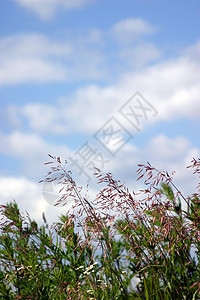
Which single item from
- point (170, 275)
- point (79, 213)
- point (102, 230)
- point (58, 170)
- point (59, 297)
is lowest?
point (170, 275)

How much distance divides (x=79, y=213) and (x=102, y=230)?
305mm

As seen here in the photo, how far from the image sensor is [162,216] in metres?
3.09

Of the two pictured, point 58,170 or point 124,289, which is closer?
point 124,289

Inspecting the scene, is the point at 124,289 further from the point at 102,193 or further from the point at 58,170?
the point at 58,170

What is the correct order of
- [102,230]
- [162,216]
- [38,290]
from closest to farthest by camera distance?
[162,216]
[102,230]
[38,290]

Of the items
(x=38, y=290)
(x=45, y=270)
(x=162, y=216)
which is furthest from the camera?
(x=45, y=270)

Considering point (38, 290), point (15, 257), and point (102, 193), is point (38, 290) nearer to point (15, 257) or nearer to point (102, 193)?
point (15, 257)

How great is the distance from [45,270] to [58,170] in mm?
1067

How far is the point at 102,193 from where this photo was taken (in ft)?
11.2

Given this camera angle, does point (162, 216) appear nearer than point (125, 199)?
Yes

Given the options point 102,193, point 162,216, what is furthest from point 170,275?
point 102,193

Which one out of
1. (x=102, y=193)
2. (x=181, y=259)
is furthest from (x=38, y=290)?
(x=181, y=259)

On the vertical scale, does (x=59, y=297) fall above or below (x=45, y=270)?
below

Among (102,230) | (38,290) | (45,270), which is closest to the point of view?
(102,230)
